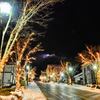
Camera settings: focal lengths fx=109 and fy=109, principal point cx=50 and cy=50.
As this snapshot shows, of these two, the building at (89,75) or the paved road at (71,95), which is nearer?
the paved road at (71,95)

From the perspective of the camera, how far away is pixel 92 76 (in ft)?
112

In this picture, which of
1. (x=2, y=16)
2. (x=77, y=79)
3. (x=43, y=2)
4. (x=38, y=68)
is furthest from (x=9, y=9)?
(x=38, y=68)

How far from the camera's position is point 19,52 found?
1794 cm

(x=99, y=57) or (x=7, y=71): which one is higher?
(x=99, y=57)

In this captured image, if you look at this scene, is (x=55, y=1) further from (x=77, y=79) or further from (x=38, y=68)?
(x=38, y=68)

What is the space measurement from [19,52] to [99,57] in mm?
17498

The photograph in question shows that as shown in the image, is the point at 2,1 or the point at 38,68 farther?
the point at 38,68

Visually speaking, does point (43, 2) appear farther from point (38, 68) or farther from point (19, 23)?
point (38, 68)

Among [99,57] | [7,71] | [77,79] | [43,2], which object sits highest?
[43,2]

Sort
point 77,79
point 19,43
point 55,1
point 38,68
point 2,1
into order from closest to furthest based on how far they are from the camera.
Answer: point 2,1, point 55,1, point 19,43, point 77,79, point 38,68

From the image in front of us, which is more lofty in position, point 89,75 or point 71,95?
point 89,75

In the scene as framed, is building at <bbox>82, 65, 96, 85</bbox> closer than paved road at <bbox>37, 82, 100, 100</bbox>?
No

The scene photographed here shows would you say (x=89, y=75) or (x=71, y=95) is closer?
(x=71, y=95)

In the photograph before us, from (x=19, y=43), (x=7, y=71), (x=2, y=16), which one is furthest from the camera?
(x=7, y=71)
